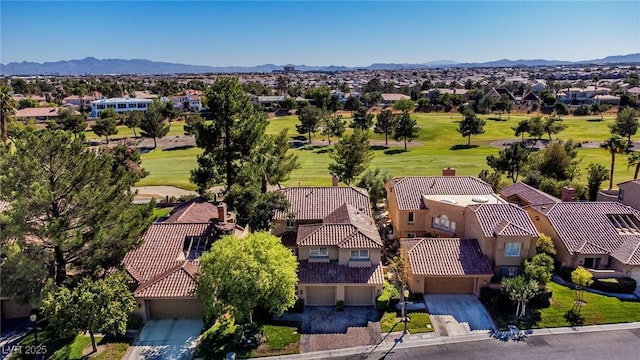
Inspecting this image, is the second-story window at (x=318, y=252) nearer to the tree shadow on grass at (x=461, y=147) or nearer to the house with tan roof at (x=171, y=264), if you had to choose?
the house with tan roof at (x=171, y=264)

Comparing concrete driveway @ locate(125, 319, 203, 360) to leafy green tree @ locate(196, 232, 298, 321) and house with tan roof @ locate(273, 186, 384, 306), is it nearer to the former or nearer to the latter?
leafy green tree @ locate(196, 232, 298, 321)

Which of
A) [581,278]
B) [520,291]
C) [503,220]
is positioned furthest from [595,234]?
[520,291]

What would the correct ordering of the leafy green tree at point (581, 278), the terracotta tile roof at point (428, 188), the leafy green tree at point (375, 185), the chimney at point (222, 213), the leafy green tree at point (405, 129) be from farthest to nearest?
the leafy green tree at point (405, 129) < the leafy green tree at point (375, 185) < the terracotta tile roof at point (428, 188) < the chimney at point (222, 213) < the leafy green tree at point (581, 278)

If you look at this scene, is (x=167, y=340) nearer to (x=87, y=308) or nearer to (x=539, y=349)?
(x=87, y=308)

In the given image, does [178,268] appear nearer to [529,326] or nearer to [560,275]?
[529,326]

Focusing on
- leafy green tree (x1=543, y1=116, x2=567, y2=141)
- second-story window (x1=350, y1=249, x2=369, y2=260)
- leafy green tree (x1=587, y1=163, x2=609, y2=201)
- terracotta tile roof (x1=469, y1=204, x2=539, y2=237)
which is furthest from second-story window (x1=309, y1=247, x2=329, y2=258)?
leafy green tree (x1=543, y1=116, x2=567, y2=141)

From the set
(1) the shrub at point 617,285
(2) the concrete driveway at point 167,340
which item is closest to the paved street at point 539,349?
(1) the shrub at point 617,285
